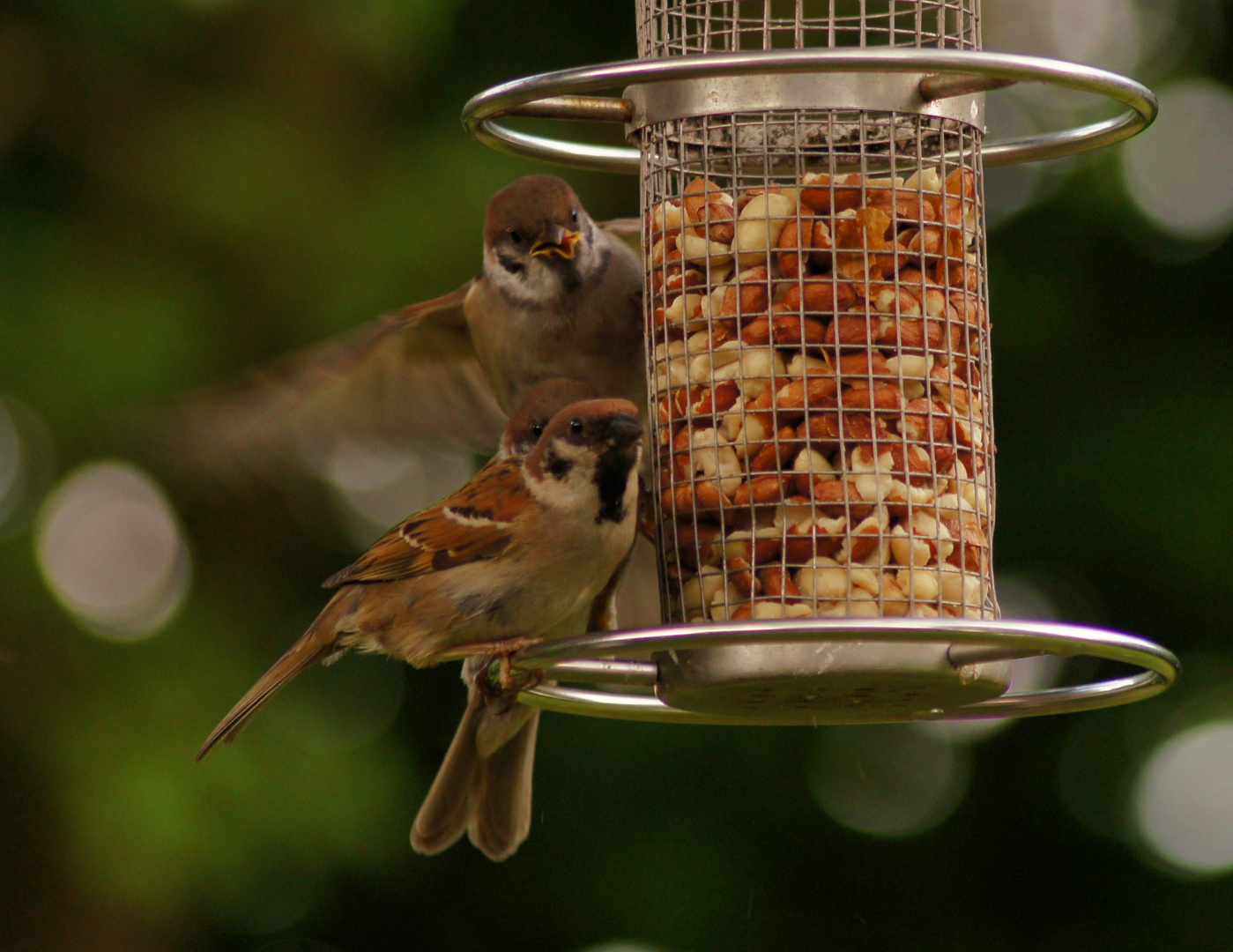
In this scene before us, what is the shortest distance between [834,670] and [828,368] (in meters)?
0.50

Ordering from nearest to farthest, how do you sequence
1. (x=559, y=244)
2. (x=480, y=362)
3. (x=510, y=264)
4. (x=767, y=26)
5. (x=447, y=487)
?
(x=767, y=26)
(x=559, y=244)
(x=510, y=264)
(x=480, y=362)
(x=447, y=487)

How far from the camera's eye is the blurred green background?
15.6 feet

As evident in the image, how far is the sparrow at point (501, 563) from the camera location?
9.62 ft

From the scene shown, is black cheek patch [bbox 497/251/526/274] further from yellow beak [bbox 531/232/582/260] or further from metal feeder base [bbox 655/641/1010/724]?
metal feeder base [bbox 655/641/1010/724]

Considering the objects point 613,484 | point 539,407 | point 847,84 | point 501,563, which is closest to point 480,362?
point 539,407

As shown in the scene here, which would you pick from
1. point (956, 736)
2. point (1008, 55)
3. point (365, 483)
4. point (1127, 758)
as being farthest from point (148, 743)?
point (1008, 55)

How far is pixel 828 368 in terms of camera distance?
2.66 meters

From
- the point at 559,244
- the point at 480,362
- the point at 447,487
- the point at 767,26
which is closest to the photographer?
the point at 767,26

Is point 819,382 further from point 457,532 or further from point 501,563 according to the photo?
point 457,532

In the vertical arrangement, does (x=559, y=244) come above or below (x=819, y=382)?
above

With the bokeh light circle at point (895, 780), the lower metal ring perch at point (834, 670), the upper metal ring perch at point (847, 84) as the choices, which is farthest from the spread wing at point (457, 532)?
the bokeh light circle at point (895, 780)

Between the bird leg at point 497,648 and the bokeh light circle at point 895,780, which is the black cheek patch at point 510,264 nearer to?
the bird leg at point 497,648

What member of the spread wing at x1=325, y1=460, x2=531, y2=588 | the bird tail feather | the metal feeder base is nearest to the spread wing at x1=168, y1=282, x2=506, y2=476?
the spread wing at x1=325, y1=460, x2=531, y2=588

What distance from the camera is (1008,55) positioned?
219 centimetres
